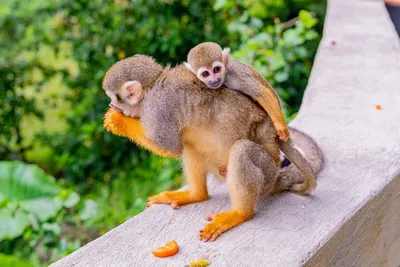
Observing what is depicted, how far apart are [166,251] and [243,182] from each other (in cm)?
41

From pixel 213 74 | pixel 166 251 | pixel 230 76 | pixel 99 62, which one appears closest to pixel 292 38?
pixel 99 62

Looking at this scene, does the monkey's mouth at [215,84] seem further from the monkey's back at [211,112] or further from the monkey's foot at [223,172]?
the monkey's foot at [223,172]

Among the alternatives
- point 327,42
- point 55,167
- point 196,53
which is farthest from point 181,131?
point 55,167

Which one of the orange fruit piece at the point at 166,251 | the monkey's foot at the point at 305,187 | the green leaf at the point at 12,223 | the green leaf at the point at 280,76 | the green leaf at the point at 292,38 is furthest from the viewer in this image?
the green leaf at the point at 292,38

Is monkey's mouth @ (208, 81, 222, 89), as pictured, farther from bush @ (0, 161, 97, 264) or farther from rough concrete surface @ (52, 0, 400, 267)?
bush @ (0, 161, 97, 264)

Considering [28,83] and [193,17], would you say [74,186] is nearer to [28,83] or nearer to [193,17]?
[28,83]

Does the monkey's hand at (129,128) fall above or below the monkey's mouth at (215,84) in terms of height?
below

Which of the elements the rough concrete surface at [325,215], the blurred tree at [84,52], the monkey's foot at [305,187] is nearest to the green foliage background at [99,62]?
the blurred tree at [84,52]

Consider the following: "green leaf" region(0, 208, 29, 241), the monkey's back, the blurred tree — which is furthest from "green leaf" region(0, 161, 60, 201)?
the monkey's back

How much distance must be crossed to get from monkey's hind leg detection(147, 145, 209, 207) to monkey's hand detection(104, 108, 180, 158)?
0.56ft

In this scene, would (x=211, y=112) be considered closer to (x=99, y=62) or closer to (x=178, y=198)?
(x=178, y=198)

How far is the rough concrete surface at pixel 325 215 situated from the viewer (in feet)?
6.53

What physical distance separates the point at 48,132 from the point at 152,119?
4.52m

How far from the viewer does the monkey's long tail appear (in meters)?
2.30
